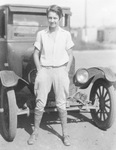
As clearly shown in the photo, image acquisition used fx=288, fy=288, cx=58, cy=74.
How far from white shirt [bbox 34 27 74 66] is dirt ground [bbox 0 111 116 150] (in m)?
1.08

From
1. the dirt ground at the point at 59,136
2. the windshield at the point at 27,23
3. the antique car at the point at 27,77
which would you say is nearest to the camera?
the dirt ground at the point at 59,136

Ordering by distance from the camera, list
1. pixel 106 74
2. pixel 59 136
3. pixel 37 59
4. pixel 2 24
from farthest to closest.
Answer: pixel 2 24, pixel 106 74, pixel 59 136, pixel 37 59

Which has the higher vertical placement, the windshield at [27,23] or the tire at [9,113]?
the windshield at [27,23]

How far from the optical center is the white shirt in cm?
366

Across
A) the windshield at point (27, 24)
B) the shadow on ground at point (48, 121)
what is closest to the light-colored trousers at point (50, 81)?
the shadow on ground at point (48, 121)

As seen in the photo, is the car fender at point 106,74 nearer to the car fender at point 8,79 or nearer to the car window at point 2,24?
Answer: the car fender at point 8,79

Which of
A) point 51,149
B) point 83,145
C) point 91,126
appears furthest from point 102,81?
point 51,149

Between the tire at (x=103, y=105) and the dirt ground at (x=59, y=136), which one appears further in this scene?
the tire at (x=103, y=105)

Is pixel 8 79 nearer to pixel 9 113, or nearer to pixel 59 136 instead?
pixel 9 113

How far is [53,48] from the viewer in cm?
366

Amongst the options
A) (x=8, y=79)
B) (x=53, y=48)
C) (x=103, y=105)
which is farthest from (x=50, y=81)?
(x=103, y=105)

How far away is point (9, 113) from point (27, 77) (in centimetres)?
79

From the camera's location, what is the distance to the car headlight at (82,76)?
421 cm

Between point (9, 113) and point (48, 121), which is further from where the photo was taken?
point (48, 121)
